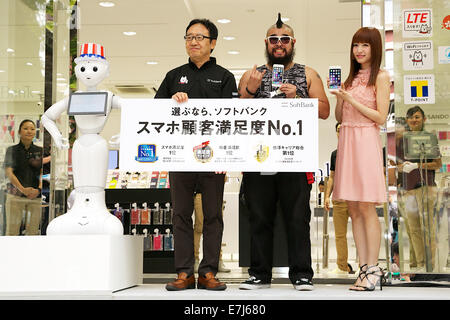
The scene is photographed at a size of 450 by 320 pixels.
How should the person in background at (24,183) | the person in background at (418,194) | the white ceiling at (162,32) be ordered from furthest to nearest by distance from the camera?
the white ceiling at (162,32) < the person in background at (24,183) < the person in background at (418,194)

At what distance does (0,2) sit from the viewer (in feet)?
15.8

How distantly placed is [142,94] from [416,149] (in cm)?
847

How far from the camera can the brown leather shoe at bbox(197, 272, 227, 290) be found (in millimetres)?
3389

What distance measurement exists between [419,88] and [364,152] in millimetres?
1214

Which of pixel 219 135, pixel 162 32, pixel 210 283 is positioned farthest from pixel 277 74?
pixel 162 32

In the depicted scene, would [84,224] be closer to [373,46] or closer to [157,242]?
[373,46]

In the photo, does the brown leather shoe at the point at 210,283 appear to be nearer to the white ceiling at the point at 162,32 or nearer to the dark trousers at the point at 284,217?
the dark trousers at the point at 284,217

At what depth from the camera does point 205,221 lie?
353 centimetres

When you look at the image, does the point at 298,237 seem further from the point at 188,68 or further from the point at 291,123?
the point at 188,68

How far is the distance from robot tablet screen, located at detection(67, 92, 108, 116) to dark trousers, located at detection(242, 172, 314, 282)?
1.06 m

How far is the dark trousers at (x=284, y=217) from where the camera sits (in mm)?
3441

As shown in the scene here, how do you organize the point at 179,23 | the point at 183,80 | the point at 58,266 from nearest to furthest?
the point at 58,266
the point at 183,80
the point at 179,23

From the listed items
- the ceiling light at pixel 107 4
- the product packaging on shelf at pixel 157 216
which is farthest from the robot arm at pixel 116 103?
the ceiling light at pixel 107 4

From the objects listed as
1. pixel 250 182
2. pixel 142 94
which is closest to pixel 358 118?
pixel 250 182
